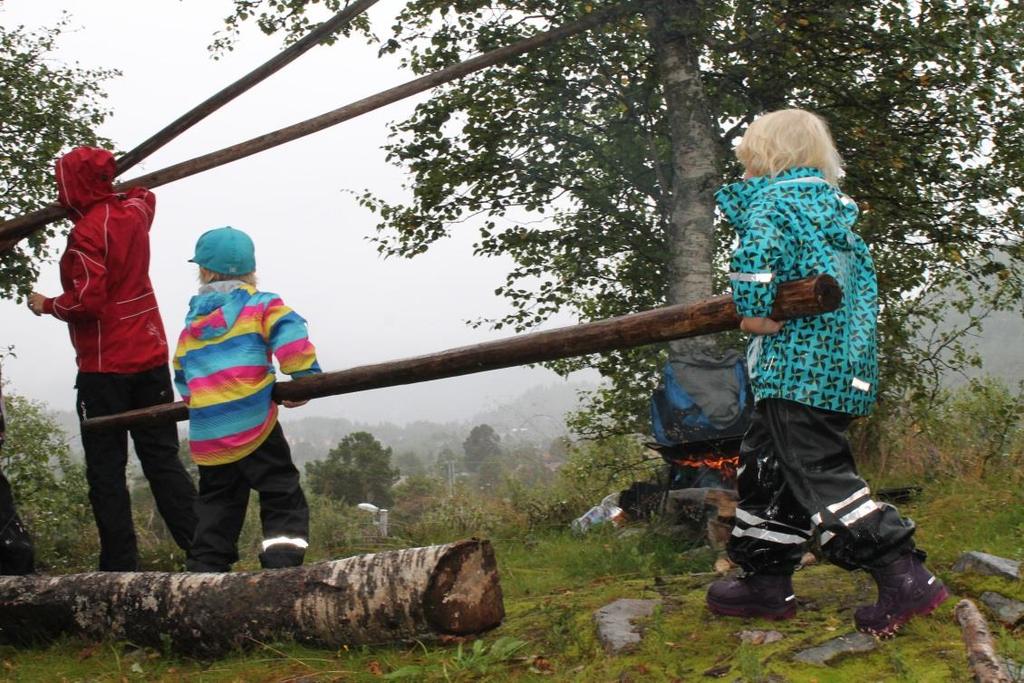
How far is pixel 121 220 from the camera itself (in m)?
5.14

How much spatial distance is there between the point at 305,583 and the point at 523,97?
22.5ft

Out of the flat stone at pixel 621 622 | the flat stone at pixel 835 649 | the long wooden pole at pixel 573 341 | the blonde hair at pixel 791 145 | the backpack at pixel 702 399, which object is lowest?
the flat stone at pixel 835 649

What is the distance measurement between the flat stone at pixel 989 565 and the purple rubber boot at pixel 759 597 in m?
0.78

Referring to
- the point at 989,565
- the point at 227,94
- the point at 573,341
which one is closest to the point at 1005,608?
the point at 989,565

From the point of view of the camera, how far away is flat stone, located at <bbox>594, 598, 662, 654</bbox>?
335cm

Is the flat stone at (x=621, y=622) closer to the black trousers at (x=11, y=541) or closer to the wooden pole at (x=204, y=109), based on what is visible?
the black trousers at (x=11, y=541)

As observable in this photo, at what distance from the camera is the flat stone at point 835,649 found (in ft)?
9.82

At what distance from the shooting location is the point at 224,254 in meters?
4.55

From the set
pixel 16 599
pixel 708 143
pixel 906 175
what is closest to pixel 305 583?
pixel 16 599

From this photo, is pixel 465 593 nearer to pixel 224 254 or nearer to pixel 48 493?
pixel 224 254

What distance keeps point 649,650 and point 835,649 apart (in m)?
0.65

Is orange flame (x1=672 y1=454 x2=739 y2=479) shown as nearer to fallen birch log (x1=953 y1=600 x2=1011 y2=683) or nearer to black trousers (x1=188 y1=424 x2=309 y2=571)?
black trousers (x1=188 y1=424 x2=309 y2=571)

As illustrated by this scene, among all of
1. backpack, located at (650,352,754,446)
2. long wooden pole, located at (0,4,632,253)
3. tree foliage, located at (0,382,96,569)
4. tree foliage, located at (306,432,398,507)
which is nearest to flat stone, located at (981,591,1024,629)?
backpack, located at (650,352,754,446)

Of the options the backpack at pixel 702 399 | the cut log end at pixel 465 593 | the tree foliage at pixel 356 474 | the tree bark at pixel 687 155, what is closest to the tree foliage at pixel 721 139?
the tree bark at pixel 687 155
